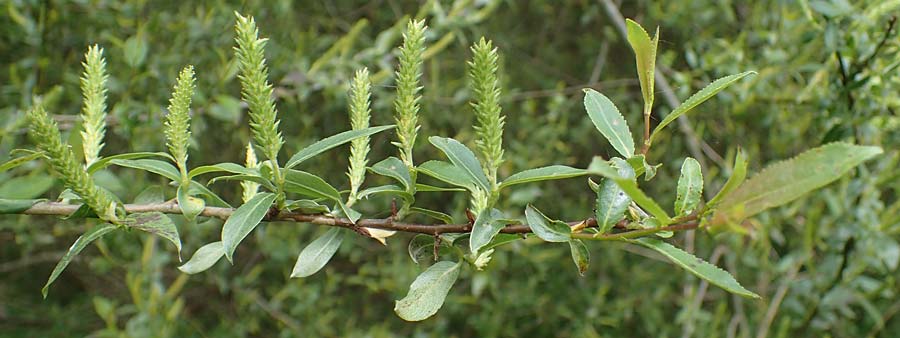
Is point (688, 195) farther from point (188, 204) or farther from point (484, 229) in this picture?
point (188, 204)

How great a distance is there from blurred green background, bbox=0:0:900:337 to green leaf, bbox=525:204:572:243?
25.1 inches

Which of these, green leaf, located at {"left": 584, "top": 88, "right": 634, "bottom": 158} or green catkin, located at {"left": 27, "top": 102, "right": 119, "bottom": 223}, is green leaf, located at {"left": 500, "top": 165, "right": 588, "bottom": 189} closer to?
green leaf, located at {"left": 584, "top": 88, "right": 634, "bottom": 158}

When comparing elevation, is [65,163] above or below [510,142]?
above

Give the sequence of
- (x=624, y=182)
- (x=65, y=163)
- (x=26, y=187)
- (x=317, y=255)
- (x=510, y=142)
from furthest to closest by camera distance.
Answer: (x=510, y=142)
(x=26, y=187)
(x=317, y=255)
(x=65, y=163)
(x=624, y=182)

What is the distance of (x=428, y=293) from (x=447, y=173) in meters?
0.08

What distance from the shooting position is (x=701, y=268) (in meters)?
0.46

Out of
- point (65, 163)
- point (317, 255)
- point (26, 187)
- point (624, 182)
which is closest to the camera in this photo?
point (624, 182)

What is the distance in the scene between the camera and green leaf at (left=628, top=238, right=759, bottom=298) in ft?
1.44

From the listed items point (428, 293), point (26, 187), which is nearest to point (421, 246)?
point (428, 293)

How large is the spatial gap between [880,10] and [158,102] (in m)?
1.08

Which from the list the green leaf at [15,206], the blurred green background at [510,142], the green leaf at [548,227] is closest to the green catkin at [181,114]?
the green leaf at [15,206]

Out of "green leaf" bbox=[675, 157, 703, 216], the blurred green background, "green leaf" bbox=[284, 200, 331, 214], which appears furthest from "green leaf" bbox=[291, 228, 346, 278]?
the blurred green background

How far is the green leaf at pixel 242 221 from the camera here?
0.50 meters

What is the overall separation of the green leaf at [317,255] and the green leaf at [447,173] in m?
0.10
